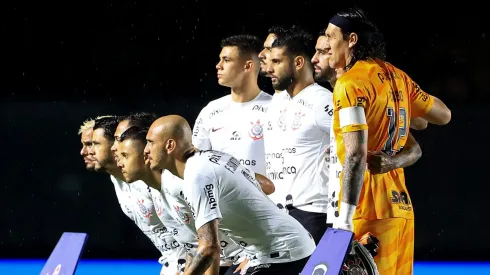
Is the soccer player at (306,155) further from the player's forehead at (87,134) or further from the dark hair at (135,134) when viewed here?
the player's forehead at (87,134)

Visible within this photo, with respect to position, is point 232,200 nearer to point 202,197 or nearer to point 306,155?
point 202,197

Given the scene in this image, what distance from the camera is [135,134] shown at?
16.5 ft

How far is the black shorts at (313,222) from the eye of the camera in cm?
545

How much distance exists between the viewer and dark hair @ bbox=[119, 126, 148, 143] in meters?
5.01

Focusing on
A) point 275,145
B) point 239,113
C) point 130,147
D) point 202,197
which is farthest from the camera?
point 239,113

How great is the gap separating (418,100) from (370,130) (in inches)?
15.7

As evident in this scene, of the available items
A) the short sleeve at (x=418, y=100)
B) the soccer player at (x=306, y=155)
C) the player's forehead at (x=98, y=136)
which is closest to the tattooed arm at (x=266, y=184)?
the soccer player at (x=306, y=155)

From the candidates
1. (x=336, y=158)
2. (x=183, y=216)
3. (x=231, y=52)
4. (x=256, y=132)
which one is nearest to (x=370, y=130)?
(x=336, y=158)

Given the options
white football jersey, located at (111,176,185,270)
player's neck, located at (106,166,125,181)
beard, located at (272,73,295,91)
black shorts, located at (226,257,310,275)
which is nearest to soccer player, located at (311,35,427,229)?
black shorts, located at (226,257,310,275)

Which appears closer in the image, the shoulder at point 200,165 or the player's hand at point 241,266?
the shoulder at point 200,165

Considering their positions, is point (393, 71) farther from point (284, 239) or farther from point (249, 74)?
point (249, 74)

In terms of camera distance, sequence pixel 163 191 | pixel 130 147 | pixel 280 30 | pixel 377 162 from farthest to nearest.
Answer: pixel 280 30
pixel 130 147
pixel 163 191
pixel 377 162

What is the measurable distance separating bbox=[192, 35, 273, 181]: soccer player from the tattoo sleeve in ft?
6.28

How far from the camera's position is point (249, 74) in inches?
254
